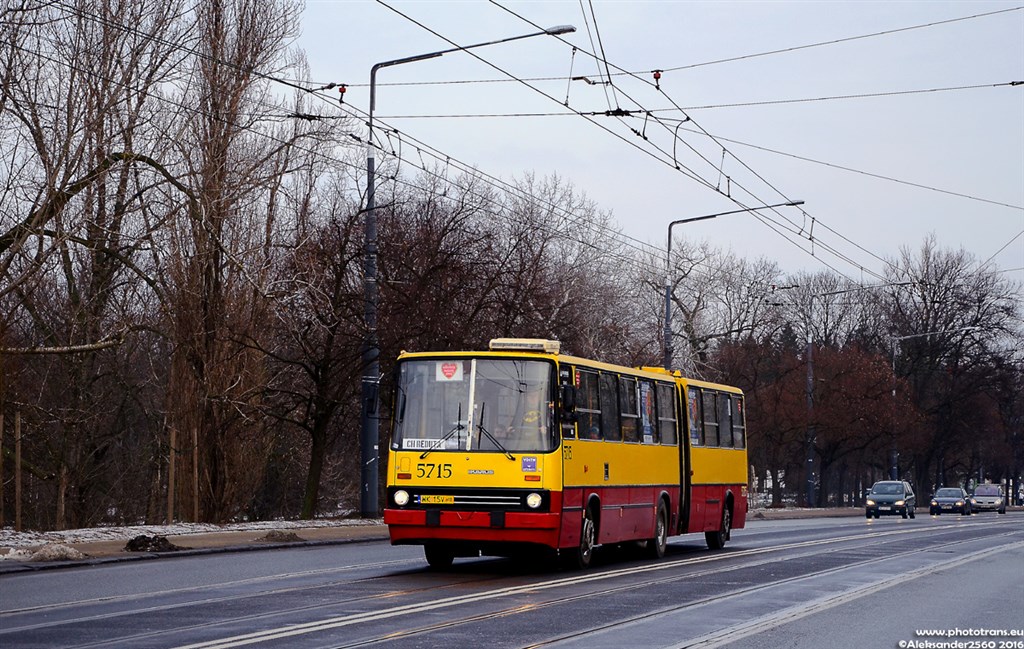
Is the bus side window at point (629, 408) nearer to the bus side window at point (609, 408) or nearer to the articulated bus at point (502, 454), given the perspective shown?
the bus side window at point (609, 408)

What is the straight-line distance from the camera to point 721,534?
28094 millimetres

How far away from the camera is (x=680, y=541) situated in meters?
32.1

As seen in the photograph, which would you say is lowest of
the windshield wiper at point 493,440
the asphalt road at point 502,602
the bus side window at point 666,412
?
the asphalt road at point 502,602

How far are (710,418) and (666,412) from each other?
2.97 meters

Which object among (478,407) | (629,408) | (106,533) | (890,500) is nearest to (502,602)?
(478,407)

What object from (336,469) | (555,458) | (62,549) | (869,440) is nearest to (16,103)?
(62,549)

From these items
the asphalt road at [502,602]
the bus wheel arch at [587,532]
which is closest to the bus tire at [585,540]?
the bus wheel arch at [587,532]

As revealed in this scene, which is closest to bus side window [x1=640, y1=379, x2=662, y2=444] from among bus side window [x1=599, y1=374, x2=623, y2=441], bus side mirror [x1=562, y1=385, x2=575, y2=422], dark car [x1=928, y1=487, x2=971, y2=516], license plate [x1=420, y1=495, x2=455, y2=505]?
bus side window [x1=599, y1=374, x2=623, y2=441]

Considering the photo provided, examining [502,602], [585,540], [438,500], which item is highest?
[438,500]

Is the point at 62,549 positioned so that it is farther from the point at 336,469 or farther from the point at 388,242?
the point at 336,469

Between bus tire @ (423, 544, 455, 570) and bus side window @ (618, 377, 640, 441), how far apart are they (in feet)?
11.1

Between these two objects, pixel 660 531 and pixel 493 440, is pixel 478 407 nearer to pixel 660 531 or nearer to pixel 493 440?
pixel 493 440

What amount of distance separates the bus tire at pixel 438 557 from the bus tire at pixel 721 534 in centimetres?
808

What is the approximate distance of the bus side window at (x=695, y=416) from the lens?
86.1 ft
